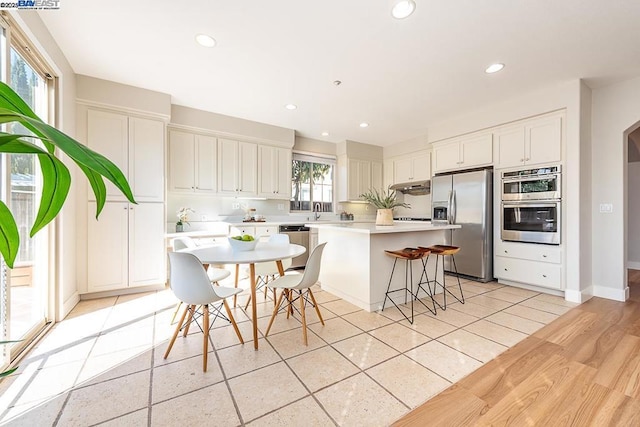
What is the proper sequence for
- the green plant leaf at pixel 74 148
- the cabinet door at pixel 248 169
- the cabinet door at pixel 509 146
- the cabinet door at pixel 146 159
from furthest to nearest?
the cabinet door at pixel 248 169, the cabinet door at pixel 509 146, the cabinet door at pixel 146 159, the green plant leaf at pixel 74 148

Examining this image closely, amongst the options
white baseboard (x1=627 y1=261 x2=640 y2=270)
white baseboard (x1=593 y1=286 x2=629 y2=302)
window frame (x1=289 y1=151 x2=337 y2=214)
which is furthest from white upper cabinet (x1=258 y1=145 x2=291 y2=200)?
white baseboard (x1=627 y1=261 x2=640 y2=270)

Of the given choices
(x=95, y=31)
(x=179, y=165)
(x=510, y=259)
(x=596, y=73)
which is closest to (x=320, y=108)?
(x=179, y=165)

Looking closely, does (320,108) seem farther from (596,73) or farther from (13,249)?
(13,249)

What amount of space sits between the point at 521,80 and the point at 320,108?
2471 mm

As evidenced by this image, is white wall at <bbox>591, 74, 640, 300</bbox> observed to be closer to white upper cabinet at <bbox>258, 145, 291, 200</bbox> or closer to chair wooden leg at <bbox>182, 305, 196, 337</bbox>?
white upper cabinet at <bbox>258, 145, 291, 200</bbox>

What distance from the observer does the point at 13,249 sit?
0.56 meters

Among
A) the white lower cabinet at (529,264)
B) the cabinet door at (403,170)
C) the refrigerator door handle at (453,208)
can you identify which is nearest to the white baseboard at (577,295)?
the white lower cabinet at (529,264)

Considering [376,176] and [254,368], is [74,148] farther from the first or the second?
[376,176]

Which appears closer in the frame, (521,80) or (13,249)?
(13,249)

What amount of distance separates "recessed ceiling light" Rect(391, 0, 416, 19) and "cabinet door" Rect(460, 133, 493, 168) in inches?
103

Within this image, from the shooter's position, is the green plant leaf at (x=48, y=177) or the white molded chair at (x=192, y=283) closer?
the green plant leaf at (x=48, y=177)

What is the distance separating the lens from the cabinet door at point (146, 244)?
3.33 m

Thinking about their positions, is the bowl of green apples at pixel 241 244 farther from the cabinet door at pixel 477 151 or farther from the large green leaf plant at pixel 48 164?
the cabinet door at pixel 477 151

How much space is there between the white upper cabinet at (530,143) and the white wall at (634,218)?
3.06 metres
